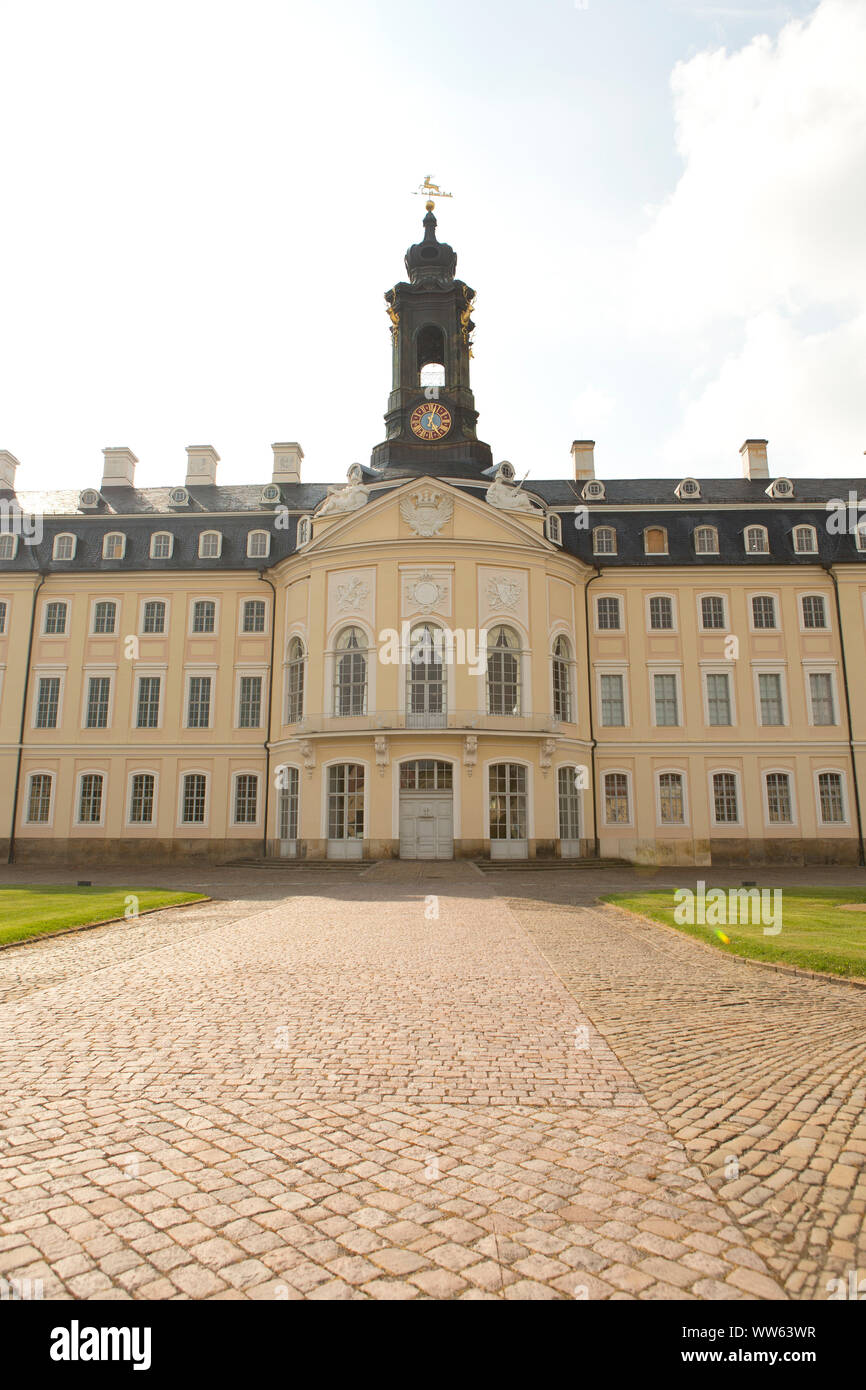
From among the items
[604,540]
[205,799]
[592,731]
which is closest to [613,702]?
[592,731]

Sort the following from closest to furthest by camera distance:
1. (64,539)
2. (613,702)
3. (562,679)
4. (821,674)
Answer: (562,679)
(821,674)
(613,702)
(64,539)

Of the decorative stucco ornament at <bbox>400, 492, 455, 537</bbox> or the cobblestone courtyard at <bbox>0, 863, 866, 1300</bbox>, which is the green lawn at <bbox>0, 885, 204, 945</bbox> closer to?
the cobblestone courtyard at <bbox>0, 863, 866, 1300</bbox>

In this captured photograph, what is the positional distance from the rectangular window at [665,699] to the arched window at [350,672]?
42.5 ft

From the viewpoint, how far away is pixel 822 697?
119ft

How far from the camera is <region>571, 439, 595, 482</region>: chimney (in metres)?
43.7

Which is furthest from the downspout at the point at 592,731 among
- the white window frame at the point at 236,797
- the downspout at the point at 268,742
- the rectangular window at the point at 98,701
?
the rectangular window at the point at 98,701

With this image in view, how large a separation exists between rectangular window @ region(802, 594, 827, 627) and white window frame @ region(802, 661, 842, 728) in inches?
69.2

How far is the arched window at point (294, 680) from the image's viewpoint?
3447 cm

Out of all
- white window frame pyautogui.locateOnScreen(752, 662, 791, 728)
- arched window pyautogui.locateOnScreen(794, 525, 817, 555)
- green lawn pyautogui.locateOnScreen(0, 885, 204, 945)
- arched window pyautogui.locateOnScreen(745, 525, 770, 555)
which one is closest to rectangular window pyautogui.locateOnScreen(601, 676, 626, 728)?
white window frame pyautogui.locateOnScreen(752, 662, 791, 728)

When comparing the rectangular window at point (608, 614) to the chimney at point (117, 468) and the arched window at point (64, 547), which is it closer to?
the arched window at point (64, 547)

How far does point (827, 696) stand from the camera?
3612 centimetres

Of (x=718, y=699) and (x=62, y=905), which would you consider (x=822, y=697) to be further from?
(x=62, y=905)

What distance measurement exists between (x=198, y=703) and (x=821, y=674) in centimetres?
2697
